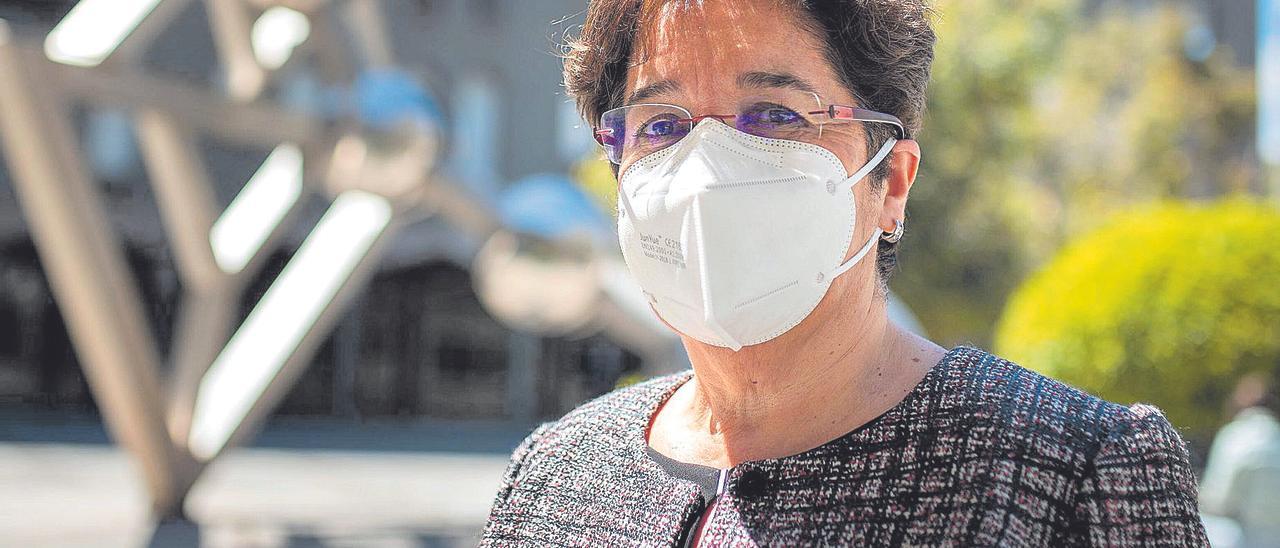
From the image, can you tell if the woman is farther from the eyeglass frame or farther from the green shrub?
the green shrub

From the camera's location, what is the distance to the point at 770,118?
5.77 ft

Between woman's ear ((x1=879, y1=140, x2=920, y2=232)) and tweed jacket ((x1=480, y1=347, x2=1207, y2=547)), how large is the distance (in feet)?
0.85

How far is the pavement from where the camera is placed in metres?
8.92

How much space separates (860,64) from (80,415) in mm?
22072

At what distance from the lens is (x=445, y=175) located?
913cm

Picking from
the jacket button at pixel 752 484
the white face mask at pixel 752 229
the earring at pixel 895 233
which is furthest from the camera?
the earring at pixel 895 233

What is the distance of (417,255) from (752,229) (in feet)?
71.2

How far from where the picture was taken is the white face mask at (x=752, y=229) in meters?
1.76

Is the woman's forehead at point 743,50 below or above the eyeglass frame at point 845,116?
above

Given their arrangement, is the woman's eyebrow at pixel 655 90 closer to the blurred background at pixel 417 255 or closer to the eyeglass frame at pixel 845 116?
the eyeglass frame at pixel 845 116

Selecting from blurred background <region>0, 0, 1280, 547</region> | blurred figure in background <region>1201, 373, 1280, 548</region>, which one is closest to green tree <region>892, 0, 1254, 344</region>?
blurred background <region>0, 0, 1280, 547</region>

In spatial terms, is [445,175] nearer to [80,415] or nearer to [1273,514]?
[1273,514]

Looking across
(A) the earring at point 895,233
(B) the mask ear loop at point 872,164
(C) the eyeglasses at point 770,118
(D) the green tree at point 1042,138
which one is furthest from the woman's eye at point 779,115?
(D) the green tree at point 1042,138

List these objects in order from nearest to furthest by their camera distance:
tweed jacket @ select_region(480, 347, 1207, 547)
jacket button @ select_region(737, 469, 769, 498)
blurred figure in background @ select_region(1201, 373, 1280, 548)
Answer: tweed jacket @ select_region(480, 347, 1207, 547)
jacket button @ select_region(737, 469, 769, 498)
blurred figure in background @ select_region(1201, 373, 1280, 548)
